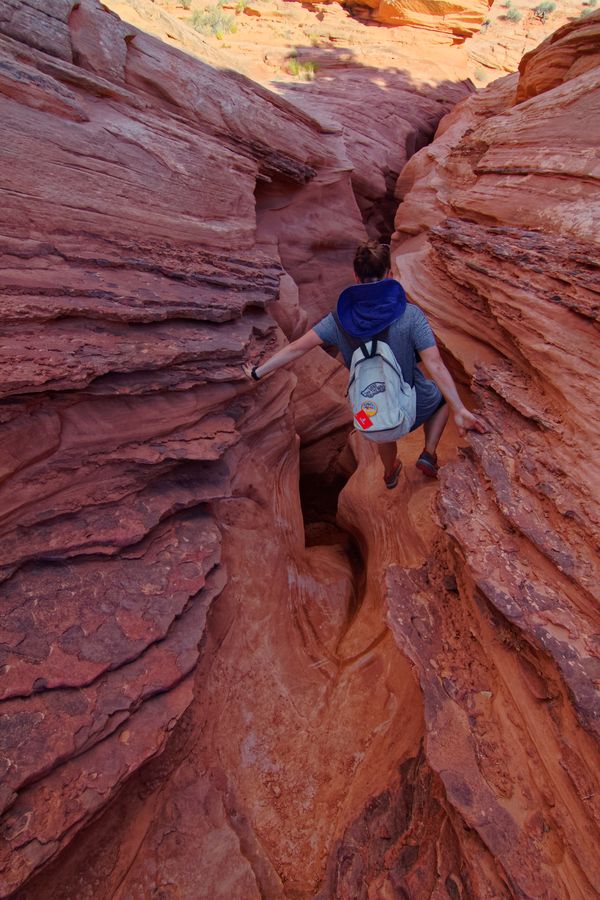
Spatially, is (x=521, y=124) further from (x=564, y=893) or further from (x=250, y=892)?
(x=250, y=892)

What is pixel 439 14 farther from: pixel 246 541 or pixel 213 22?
pixel 246 541

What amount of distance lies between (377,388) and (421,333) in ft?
1.56

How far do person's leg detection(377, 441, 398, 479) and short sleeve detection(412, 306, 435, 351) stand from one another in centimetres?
98

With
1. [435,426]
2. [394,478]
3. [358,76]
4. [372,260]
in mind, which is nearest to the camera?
[372,260]

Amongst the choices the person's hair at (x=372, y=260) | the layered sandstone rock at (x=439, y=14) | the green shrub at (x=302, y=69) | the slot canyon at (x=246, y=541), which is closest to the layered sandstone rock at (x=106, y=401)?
the slot canyon at (x=246, y=541)

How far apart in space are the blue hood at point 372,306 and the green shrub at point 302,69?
8626mm

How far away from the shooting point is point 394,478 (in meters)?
4.49

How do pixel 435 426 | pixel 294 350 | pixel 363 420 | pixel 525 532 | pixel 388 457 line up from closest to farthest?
pixel 525 532 < pixel 363 420 < pixel 294 350 < pixel 435 426 < pixel 388 457

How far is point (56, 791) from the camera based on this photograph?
2.38 m

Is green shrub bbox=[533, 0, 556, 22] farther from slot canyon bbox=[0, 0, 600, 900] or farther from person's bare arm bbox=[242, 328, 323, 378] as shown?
person's bare arm bbox=[242, 328, 323, 378]

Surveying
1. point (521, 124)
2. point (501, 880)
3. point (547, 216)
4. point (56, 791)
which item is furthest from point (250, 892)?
point (521, 124)

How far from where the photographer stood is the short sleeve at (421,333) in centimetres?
333

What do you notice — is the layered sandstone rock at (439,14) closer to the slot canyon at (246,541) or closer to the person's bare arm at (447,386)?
the slot canyon at (246,541)

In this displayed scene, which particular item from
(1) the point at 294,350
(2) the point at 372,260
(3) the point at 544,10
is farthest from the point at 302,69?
(3) the point at 544,10
